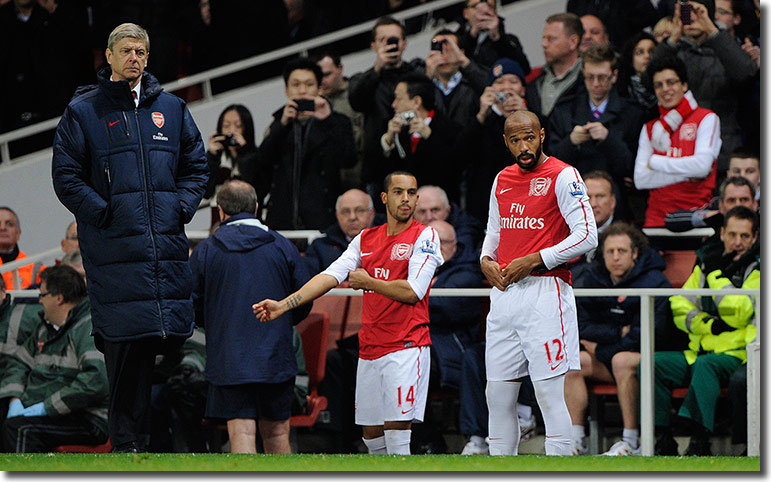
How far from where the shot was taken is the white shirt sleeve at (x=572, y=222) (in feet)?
20.4

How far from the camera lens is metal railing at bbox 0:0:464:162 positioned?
1197cm

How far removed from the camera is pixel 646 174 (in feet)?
31.1

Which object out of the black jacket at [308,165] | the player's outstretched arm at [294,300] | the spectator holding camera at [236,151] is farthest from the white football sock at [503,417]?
the spectator holding camera at [236,151]

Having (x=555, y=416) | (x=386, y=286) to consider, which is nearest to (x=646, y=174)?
(x=386, y=286)

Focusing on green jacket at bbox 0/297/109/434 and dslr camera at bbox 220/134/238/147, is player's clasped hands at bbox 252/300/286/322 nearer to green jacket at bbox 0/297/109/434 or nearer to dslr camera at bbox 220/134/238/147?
green jacket at bbox 0/297/109/434

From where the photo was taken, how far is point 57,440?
8.18 m

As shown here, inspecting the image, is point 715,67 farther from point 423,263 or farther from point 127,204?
point 127,204

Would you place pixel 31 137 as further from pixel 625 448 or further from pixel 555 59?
pixel 625 448

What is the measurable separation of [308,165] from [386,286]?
3380mm

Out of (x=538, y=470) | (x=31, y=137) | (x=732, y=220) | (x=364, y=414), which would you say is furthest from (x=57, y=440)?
(x=31, y=137)

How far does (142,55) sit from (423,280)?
195cm

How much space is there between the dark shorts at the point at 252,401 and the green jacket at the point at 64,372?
1.05 metres

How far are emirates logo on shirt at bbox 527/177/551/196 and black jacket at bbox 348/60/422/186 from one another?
355 cm

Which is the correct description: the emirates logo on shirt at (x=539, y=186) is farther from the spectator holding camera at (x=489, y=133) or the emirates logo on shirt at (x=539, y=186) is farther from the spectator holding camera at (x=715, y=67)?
the spectator holding camera at (x=715, y=67)
